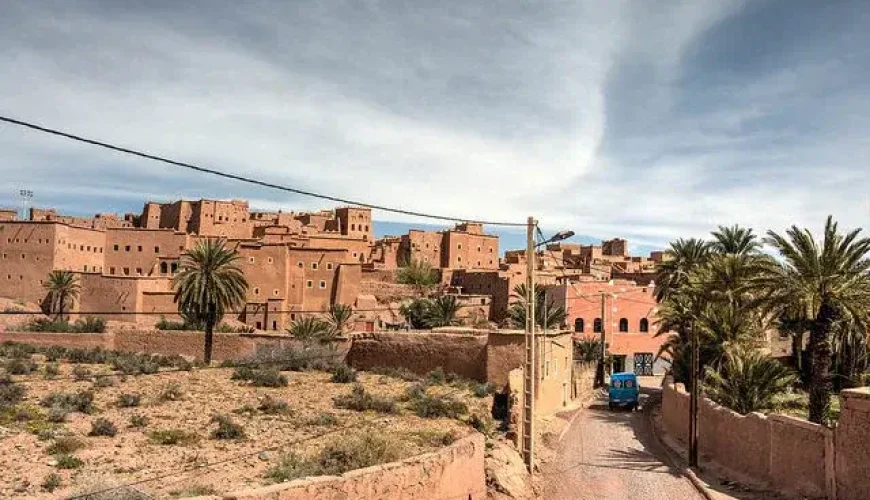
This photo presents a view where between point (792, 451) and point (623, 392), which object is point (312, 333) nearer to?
point (623, 392)

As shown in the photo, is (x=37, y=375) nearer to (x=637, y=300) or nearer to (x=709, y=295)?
(x=709, y=295)

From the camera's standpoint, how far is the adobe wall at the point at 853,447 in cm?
1395

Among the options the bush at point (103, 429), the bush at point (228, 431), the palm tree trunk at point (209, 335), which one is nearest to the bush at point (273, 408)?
the bush at point (228, 431)

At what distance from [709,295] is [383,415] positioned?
17.2 meters

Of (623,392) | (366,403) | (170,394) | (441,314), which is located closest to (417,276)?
(441,314)

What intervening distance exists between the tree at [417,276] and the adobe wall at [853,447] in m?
56.2

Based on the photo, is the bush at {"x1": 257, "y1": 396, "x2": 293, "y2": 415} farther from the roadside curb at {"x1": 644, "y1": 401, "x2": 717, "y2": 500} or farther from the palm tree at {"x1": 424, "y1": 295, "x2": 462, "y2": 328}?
the palm tree at {"x1": 424, "y1": 295, "x2": 462, "y2": 328}

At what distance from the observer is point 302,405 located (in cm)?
2395

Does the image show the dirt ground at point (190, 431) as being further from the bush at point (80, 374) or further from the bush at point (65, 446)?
the bush at point (80, 374)

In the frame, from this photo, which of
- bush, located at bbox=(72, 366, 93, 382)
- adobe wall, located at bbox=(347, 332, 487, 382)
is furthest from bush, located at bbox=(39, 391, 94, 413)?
adobe wall, located at bbox=(347, 332, 487, 382)

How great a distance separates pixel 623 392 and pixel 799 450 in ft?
65.9

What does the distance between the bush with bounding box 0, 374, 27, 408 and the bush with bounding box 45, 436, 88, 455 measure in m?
5.60

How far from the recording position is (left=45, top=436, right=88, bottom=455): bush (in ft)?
53.1

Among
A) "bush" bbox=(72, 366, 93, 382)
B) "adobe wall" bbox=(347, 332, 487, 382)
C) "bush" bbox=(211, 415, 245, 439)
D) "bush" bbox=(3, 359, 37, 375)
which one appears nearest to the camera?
"bush" bbox=(211, 415, 245, 439)
